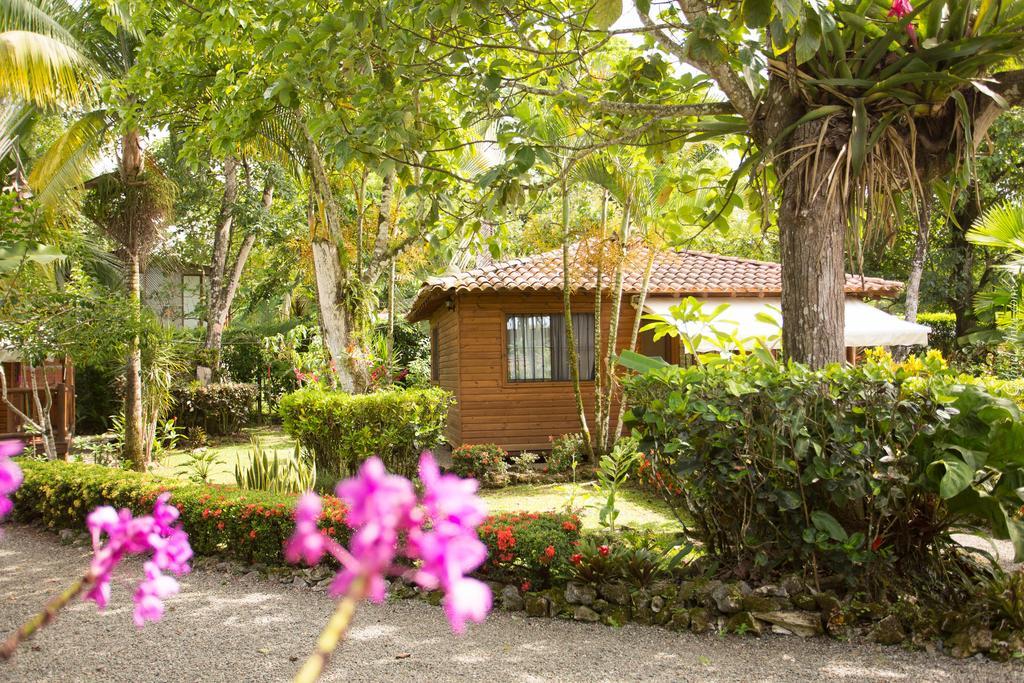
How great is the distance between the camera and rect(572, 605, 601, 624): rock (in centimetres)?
512

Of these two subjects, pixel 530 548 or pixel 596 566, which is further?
pixel 530 548

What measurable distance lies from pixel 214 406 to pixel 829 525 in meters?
15.1

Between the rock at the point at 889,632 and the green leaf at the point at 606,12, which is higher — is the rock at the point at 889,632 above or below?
below

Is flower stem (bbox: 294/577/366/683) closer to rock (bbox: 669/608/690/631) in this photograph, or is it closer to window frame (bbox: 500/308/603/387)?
rock (bbox: 669/608/690/631)

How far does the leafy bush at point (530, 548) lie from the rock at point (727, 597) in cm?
105

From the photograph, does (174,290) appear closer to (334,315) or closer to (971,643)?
(334,315)

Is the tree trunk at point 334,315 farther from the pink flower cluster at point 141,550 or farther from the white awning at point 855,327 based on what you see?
the pink flower cluster at point 141,550

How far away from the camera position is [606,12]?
505 cm

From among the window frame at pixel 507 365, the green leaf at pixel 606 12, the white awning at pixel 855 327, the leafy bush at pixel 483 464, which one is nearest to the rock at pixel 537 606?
the green leaf at pixel 606 12

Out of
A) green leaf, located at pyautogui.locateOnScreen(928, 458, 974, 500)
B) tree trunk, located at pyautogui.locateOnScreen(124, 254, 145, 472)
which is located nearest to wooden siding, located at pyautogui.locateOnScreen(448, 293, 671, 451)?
tree trunk, located at pyautogui.locateOnScreen(124, 254, 145, 472)

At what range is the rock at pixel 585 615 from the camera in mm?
5117

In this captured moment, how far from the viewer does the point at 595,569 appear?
17.7 feet


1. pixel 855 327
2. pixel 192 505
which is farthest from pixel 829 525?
pixel 855 327

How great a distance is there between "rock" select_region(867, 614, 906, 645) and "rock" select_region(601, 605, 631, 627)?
1.47m
